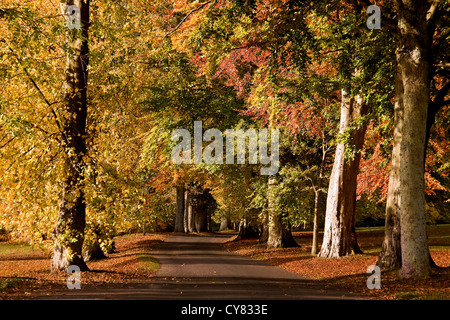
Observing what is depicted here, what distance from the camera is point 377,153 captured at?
21.3 meters

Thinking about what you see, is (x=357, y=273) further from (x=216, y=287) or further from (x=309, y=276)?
(x=216, y=287)

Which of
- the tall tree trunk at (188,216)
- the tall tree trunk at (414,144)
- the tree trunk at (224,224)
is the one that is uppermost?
the tall tree trunk at (414,144)

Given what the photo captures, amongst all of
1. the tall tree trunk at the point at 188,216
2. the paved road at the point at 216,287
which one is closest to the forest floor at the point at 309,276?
the paved road at the point at 216,287

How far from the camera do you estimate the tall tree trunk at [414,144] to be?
11.3 metres

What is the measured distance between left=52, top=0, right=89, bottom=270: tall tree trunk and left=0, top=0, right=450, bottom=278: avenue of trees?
0.16ft

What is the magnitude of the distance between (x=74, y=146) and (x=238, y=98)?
42.5 ft

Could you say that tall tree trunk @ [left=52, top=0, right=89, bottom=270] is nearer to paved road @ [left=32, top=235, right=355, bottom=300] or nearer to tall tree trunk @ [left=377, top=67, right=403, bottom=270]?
paved road @ [left=32, top=235, right=355, bottom=300]

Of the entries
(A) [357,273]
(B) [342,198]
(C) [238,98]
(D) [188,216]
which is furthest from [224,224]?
(A) [357,273]

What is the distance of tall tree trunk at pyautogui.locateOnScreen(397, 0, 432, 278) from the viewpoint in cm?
1127

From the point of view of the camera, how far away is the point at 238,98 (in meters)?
25.6

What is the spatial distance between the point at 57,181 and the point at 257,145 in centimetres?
1312

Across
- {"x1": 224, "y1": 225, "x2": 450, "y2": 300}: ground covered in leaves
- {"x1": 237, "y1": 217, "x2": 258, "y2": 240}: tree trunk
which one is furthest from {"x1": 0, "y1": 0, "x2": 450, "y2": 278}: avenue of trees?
{"x1": 237, "y1": 217, "x2": 258, "y2": 240}: tree trunk

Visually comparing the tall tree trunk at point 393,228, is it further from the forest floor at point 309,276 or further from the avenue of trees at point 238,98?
the forest floor at point 309,276

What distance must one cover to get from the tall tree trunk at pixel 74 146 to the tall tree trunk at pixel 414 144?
8508 millimetres
